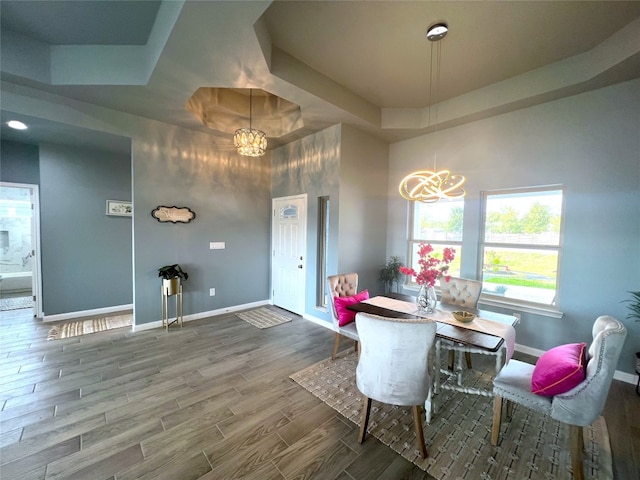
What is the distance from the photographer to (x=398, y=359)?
1712 millimetres

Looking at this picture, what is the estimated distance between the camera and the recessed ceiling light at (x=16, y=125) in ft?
10.9

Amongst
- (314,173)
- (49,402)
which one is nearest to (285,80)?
(314,173)

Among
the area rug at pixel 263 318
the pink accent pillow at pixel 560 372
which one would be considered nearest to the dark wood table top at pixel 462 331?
the pink accent pillow at pixel 560 372

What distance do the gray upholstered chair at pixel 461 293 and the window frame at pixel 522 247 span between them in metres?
0.80

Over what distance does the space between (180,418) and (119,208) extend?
4282 millimetres

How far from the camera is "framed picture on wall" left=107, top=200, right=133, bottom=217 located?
469 cm

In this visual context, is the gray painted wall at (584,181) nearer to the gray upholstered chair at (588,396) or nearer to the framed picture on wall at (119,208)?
the gray upholstered chair at (588,396)

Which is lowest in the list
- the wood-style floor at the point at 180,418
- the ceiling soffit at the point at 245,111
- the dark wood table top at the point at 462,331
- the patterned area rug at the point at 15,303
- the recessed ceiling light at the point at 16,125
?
the patterned area rug at the point at 15,303

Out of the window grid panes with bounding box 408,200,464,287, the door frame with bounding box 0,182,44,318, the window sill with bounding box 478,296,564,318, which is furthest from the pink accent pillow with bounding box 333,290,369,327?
the door frame with bounding box 0,182,44,318

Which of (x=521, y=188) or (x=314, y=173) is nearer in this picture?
(x=521, y=188)

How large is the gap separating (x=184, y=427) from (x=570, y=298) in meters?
4.31

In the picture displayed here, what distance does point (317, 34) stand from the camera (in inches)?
100

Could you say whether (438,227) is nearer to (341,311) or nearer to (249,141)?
(341,311)

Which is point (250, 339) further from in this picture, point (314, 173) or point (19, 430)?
point (314, 173)
